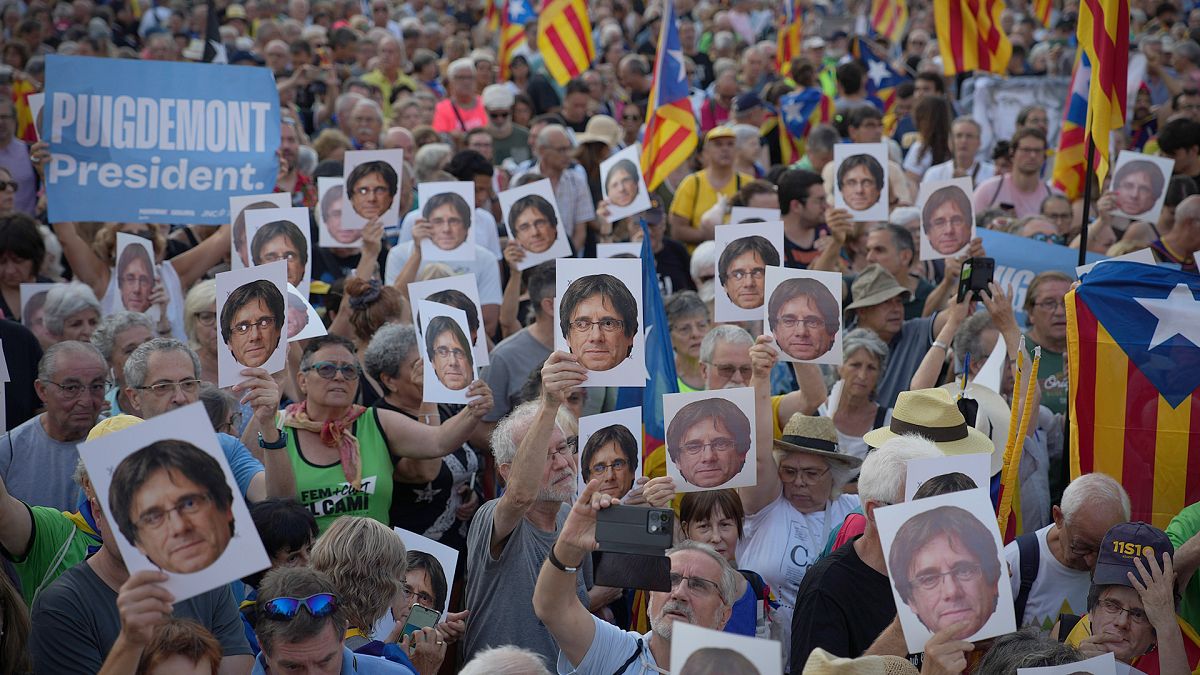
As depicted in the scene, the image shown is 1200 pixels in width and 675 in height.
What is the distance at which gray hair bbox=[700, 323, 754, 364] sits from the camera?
19.7 ft

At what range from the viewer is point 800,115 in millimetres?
12672

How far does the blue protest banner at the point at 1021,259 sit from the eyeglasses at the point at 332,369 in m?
4.45

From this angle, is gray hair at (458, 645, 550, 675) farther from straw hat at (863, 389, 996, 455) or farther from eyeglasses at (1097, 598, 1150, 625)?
straw hat at (863, 389, 996, 455)

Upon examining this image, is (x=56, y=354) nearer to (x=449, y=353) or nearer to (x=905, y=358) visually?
(x=449, y=353)

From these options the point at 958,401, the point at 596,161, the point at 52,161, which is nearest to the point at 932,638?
the point at 958,401

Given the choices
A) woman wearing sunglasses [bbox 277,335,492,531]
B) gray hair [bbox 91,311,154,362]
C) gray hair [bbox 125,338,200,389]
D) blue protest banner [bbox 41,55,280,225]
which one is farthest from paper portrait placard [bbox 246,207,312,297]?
gray hair [bbox 125,338,200,389]

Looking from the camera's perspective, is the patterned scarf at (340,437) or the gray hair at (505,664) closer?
the gray hair at (505,664)

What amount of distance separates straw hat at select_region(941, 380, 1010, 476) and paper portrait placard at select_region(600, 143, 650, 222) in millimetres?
3187


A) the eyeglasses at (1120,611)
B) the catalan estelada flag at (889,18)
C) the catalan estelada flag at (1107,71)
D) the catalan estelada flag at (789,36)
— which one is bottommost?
the eyeglasses at (1120,611)

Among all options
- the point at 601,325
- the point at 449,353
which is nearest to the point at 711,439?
the point at 601,325

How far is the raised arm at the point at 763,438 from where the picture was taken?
512cm

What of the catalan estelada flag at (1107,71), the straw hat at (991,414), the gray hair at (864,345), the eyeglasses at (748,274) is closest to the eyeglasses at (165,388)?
the eyeglasses at (748,274)

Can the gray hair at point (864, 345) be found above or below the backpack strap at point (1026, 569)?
above

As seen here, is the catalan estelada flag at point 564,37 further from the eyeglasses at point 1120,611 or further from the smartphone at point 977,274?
the eyeglasses at point 1120,611
